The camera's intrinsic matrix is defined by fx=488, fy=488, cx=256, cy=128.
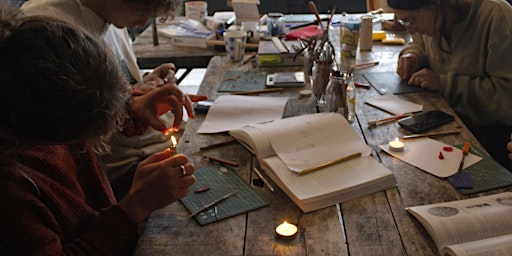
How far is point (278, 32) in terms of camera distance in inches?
121

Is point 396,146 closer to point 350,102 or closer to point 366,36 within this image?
point 350,102

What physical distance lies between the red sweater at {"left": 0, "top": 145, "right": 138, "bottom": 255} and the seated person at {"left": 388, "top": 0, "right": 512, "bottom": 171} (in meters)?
1.46

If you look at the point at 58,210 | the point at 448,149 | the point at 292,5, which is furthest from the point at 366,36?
the point at 292,5

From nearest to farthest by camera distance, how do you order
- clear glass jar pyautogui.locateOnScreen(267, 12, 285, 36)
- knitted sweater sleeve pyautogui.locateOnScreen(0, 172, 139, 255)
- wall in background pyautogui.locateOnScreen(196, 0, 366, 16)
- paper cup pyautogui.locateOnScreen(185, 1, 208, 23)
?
knitted sweater sleeve pyautogui.locateOnScreen(0, 172, 139, 255)
clear glass jar pyautogui.locateOnScreen(267, 12, 285, 36)
paper cup pyautogui.locateOnScreen(185, 1, 208, 23)
wall in background pyautogui.locateOnScreen(196, 0, 366, 16)

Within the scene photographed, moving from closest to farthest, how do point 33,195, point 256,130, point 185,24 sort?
1. point 33,195
2. point 256,130
3. point 185,24

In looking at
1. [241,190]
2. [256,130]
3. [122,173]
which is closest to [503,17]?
[256,130]

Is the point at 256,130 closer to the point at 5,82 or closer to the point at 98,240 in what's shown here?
the point at 98,240

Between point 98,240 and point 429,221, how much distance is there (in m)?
0.79

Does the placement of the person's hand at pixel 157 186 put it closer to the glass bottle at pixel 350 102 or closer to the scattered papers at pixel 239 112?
the scattered papers at pixel 239 112

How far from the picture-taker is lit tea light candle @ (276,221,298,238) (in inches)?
46.1

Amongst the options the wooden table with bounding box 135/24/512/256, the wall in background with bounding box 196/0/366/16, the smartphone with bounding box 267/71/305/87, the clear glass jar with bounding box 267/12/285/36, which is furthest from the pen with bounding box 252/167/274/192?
the wall in background with bounding box 196/0/366/16

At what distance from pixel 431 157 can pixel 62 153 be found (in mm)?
1084

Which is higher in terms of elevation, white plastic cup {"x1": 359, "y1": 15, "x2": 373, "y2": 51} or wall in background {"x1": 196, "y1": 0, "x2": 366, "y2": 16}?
white plastic cup {"x1": 359, "y1": 15, "x2": 373, "y2": 51}

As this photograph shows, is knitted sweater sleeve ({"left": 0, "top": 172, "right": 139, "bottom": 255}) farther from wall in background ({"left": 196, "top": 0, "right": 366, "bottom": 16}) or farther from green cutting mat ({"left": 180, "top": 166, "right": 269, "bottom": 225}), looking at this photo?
wall in background ({"left": 196, "top": 0, "right": 366, "bottom": 16})
